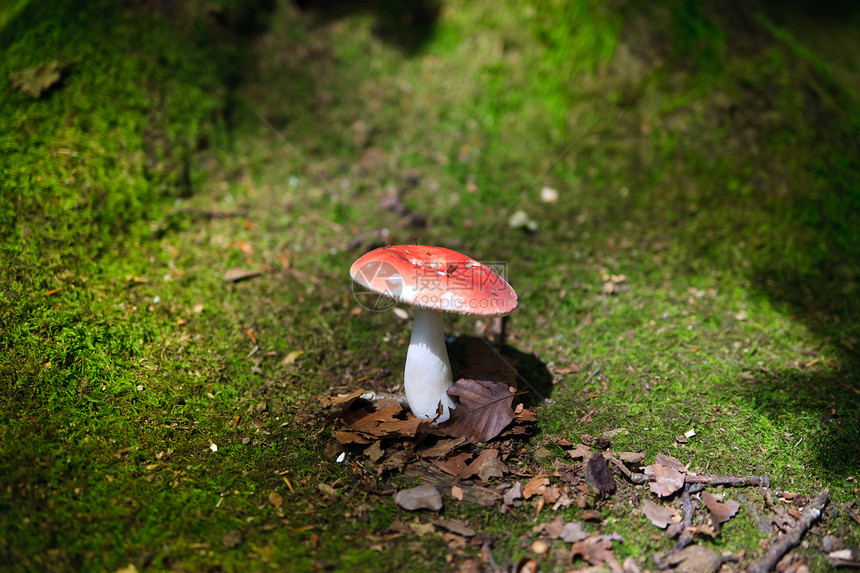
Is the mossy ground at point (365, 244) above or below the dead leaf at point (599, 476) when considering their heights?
above

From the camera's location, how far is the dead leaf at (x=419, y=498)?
2.62 meters

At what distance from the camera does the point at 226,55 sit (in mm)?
4891

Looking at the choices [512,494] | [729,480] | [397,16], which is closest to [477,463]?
[512,494]

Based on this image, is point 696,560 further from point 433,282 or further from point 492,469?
point 433,282

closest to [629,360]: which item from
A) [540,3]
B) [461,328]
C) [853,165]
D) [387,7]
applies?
[461,328]

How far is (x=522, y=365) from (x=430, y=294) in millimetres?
1298

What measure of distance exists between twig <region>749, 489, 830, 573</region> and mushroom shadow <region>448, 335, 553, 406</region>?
1384 mm

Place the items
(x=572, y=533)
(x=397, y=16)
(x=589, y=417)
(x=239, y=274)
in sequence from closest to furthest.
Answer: (x=572, y=533), (x=589, y=417), (x=239, y=274), (x=397, y=16)

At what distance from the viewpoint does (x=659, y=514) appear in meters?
2.63

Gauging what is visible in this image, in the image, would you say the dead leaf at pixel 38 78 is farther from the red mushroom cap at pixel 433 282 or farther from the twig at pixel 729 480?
the twig at pixel 729 480

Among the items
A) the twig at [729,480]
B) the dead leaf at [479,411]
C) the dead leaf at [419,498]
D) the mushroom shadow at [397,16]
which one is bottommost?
the dead leaf at [419,498]

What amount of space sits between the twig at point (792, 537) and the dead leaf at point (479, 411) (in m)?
1.37

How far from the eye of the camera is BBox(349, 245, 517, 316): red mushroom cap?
8.61 feet

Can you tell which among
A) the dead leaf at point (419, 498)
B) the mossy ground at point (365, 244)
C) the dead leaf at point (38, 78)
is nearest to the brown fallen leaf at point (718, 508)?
the mossy ground at point (365, 244)
